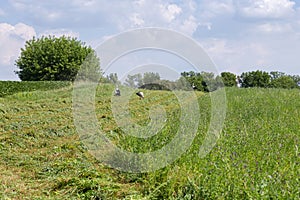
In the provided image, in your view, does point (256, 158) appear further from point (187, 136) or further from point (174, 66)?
point (174, 66)

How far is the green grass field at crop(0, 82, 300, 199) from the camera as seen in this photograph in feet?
13.1

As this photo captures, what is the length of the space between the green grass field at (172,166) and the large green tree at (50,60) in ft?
86.0

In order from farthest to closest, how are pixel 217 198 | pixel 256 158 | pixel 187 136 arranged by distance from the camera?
1. pixel 187 136
2. pixel 256 158
3. pixel 217 198

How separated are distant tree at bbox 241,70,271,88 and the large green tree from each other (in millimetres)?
20183

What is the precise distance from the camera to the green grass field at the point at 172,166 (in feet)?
13.1

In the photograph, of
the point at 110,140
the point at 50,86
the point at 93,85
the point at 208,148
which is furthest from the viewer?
the point at 50,86

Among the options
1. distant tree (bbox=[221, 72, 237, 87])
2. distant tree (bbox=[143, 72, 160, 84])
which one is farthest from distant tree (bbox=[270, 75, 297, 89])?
distant tree (bbox=[143, 72, 160, 84])

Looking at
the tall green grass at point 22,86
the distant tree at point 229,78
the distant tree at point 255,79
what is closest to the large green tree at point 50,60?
the tall green grass at point 22,86

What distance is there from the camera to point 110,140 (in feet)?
23.3

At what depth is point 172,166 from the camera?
5066 mm

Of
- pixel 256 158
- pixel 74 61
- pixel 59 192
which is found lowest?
pixel 59 192

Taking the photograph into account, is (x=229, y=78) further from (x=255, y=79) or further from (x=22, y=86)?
(x=22, y=86)

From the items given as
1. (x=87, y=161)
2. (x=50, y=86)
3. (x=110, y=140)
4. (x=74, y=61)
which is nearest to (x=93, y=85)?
(x=110, y=140)

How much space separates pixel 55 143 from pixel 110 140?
1.60 metres
